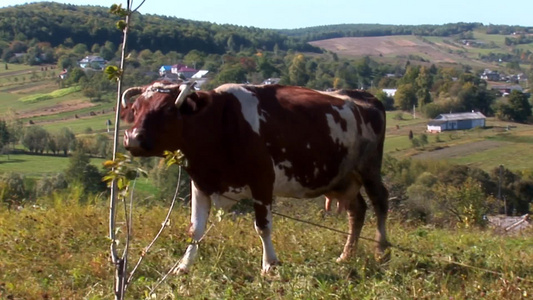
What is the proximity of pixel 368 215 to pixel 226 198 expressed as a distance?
4577mm

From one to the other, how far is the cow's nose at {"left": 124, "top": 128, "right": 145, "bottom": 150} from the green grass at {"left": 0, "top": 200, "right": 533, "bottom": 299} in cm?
113

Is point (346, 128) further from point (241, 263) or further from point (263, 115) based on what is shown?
point (241, 263)

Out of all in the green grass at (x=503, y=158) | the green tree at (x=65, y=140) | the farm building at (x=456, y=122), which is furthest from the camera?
the farm building at (x=456, y=122)

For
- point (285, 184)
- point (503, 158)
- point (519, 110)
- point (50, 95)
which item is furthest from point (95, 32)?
point (285, 184)

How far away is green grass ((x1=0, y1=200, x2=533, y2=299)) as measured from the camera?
5.92m

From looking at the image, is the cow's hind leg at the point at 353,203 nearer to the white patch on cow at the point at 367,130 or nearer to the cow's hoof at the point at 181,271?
the white patch on cow at the point at 367,130

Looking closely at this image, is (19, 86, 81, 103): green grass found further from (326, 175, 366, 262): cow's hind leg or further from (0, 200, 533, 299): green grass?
(326, 175, 366, 262): cow's hind leg

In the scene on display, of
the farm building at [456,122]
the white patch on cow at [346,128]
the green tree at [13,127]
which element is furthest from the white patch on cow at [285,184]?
the farm building at [456,122]

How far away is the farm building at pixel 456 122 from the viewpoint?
60625mm

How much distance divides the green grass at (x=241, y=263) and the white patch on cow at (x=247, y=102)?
50.6 inches

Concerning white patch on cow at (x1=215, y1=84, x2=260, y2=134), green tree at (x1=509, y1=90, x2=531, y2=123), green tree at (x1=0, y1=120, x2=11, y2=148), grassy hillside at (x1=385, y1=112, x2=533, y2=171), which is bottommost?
grassy hillside at (x1=385, y1=112, x2=533, y2=171)

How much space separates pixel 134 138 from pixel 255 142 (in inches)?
47.7

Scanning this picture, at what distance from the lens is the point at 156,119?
656 centimetres

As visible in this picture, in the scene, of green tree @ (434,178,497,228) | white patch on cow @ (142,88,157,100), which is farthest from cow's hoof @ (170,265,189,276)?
Answer: green tree @ (434,178,497,228)
